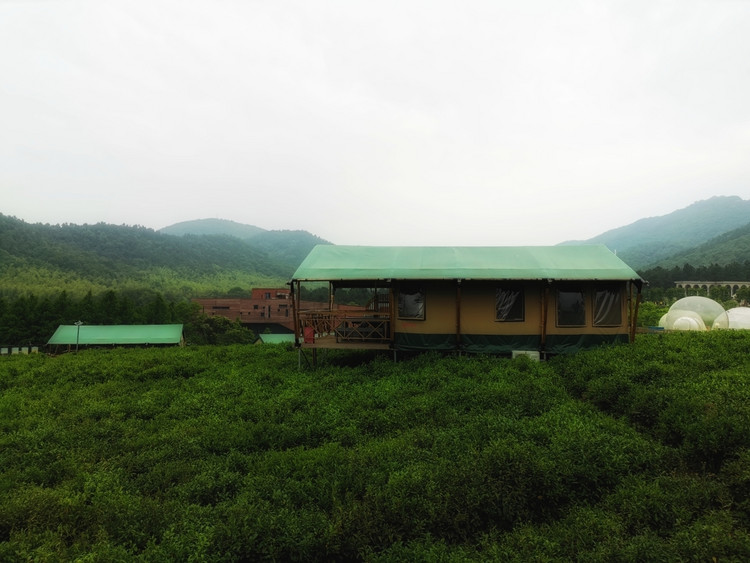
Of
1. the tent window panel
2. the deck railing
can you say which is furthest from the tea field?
the deck railing

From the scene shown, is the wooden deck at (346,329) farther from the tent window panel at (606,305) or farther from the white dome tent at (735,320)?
the white dome tent at (735,320)

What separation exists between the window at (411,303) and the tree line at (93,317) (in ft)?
126

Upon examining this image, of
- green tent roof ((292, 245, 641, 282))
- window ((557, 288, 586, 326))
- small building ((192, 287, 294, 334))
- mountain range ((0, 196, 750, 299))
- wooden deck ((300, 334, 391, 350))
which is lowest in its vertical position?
small building ((192, 287, 294, 334))

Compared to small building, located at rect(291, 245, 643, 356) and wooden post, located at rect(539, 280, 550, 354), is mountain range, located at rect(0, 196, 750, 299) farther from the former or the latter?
wooden post, located at rect(539, 280, 550, 354)

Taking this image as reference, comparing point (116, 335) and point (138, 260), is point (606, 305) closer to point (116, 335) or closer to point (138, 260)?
point (116, 335)

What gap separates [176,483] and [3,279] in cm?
9071

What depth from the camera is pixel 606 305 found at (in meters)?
14.1

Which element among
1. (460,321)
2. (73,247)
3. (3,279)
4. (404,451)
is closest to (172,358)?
(460,321)

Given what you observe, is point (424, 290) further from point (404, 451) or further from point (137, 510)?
point (137, 510)

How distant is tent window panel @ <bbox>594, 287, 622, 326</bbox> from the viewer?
14062 millimetres

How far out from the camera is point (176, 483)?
6.77 meters

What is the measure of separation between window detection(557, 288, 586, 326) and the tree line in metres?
42.1

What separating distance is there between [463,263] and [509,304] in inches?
84.3

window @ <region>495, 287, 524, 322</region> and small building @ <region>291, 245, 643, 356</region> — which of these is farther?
window @ <region>495, 287, 524, 322</region>
